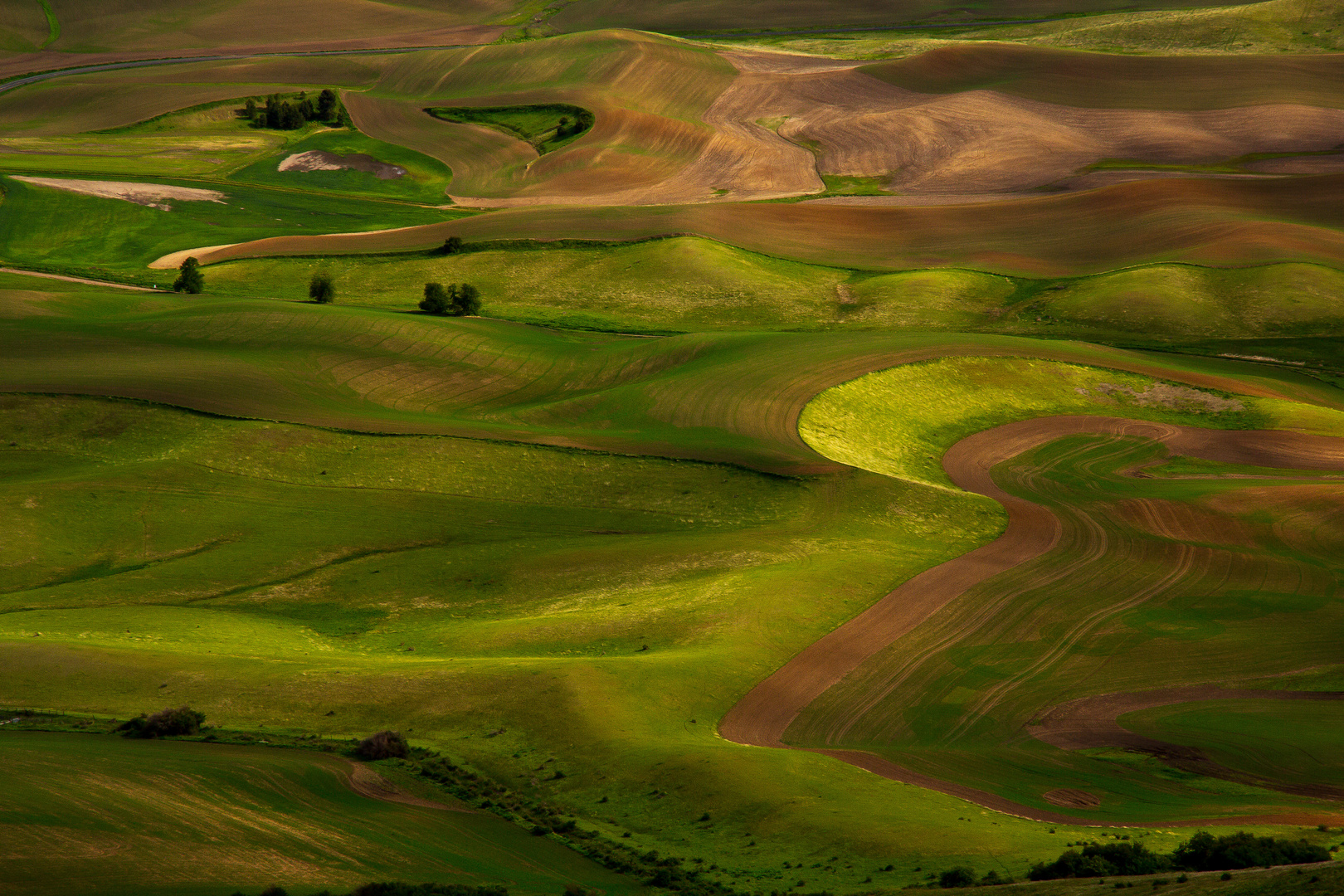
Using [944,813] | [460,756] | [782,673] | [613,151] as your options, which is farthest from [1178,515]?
[613,151]

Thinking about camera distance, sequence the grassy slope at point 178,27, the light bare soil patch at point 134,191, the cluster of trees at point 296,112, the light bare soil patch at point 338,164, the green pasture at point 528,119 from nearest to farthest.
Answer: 1. the light bare soil patch at point 134,191
2. the light bare soil patch at point 338,164
3. the green pasture at point 528,119
4. the cluster of trees at point 296,112
5. the grassy slope at point 178,27

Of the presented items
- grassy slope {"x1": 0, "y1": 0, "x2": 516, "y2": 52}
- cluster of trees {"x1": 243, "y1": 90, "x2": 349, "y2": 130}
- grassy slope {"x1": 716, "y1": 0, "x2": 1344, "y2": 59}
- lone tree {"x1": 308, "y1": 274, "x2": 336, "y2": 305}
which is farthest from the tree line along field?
grassy slope {"x1": 0, "y1": 0, "x2": 516, "y2": 52}

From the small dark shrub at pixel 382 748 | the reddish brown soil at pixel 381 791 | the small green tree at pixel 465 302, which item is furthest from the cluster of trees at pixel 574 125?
the reddish brown soil at pixel 381 791

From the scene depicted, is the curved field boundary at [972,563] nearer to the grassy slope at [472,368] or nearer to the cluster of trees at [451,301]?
the grassy slope at [472,368]

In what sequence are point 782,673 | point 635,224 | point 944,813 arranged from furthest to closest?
point 635,224
point 782,673
point 944,813

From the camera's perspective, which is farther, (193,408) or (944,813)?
(193,408)

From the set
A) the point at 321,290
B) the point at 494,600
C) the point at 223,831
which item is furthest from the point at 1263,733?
the point at 321,290

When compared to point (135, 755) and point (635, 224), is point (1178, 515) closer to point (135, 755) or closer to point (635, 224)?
point (135, 755)
